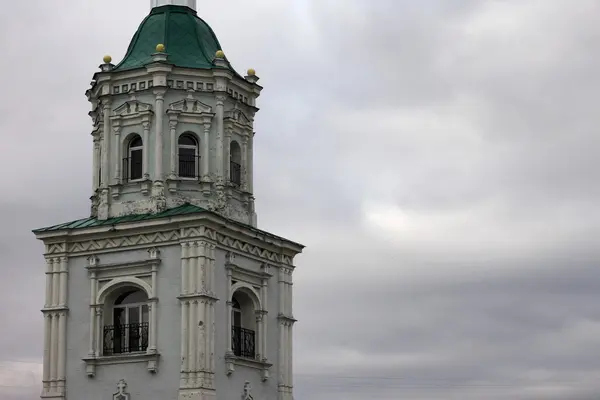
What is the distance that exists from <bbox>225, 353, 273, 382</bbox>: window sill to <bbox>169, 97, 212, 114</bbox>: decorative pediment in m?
8.17

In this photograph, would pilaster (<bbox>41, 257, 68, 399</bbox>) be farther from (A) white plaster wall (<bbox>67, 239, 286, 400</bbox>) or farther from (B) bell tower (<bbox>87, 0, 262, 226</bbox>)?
(B) bell tower (<bbox>87, 0, 262, 226</bbox>)

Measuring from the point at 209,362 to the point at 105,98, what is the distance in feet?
32.5

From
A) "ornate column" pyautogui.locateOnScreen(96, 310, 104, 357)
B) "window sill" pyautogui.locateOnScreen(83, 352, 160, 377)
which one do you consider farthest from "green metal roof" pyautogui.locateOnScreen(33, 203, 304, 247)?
"window sill" pyautogui.locateOnScreen(83, 352, 160, 377)

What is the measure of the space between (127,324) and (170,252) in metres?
2.93

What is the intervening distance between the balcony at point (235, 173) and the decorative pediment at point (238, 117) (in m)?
1.43

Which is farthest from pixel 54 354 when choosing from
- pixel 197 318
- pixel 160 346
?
pixel 197 318

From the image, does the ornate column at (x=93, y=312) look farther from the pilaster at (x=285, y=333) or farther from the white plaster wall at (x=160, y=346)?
the pilaster at (x=285, y=333)

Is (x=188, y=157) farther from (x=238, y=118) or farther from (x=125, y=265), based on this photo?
(x=125, y=265)

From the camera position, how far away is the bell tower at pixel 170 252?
37250 mm

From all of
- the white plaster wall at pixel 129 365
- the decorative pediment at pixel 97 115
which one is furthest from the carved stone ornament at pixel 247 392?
the decorative pediment at pixel 97 115

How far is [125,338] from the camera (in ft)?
126

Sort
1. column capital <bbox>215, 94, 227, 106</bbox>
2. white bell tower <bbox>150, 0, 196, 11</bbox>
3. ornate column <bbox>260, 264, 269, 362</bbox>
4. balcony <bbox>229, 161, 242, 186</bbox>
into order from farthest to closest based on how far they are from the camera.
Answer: white bell tower <bbox>150, 0, 196, 11</bbox>
balcony <bbox>229, 161, 242, 186</bbox>
column capital <bbox>215, 94, 227, 106</bbox>
ornate column <bbox>260, 264, 269, 362</bbox>

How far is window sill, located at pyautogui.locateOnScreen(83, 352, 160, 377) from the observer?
A: 3709cm

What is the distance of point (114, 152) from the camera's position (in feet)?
131
